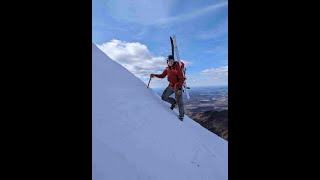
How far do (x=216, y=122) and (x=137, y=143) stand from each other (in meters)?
59.8

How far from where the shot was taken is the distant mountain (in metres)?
53.8

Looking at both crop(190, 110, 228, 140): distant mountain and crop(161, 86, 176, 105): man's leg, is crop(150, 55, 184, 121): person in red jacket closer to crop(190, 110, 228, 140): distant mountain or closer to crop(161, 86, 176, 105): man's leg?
crop(161, 86, 176, 105): man's leg

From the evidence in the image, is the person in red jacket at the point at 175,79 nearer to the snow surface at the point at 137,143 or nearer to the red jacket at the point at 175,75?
the red jacket at the point at 175,75

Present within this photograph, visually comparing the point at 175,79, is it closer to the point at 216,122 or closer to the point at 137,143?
the point at 137,143

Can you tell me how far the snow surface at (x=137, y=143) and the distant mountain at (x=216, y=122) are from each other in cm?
4693

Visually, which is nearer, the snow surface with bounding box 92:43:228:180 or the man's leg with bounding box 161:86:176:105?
the snow surface with bounding box 92:43:228:180

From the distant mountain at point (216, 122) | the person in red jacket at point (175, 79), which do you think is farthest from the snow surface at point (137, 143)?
the distant mountain at point (216, 122)

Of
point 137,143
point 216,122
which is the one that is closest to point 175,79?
point 137,143

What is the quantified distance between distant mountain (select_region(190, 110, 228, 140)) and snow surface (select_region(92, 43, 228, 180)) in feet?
154

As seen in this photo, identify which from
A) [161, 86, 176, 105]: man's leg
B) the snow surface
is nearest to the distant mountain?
[161, 86, 176, 105]: man's leg

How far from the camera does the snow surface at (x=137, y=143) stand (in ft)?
12.1

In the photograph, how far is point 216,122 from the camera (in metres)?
61.1
